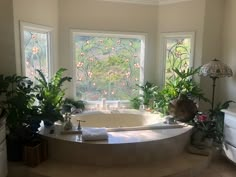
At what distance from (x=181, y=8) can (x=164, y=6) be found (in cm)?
36

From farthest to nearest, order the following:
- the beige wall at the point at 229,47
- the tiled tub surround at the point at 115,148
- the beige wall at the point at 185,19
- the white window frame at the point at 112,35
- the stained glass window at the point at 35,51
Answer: the white window frame at the point at 112,35, the beige wall at the point at 185,19, the beige wall at the point at 229,47, the stained glass window at the point at 35,51, the tiled tub surround at the point at 115,148

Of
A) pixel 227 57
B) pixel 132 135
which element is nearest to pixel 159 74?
pixel 227 57

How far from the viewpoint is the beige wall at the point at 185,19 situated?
4.03 meters

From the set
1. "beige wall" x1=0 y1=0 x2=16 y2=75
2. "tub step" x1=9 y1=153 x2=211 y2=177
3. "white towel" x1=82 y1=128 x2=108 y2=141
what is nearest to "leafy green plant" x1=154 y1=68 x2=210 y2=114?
"tub step" x1=9 y1=153 x2=211 y2=177

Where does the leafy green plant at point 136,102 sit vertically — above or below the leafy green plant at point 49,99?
below

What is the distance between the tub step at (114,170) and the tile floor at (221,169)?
0.94 ft

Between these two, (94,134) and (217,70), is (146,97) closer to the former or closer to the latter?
(217,70)

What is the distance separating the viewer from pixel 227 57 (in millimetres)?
3898

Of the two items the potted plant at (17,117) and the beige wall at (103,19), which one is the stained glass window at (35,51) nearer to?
the beige wall at (103,19)

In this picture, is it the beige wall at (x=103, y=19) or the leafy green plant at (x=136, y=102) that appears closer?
the beige wall at (x=103, y=19)

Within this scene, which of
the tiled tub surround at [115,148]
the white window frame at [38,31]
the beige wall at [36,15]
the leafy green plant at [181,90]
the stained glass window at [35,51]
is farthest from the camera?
the leafy green plant at [181,90]

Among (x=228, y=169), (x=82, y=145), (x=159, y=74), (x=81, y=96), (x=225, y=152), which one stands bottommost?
(x=228, y=169)

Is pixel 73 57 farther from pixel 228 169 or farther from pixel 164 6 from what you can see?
pixel 228 169

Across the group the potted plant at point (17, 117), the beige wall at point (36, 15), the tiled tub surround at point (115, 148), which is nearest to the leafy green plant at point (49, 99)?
the potted plant at point (17, 117)
